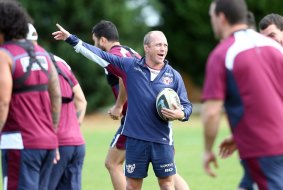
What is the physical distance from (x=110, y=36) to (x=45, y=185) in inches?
154

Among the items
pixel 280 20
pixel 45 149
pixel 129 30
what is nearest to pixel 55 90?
pixel 45 149

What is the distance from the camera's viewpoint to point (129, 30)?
132 feet

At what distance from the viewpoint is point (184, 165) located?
1675 centimetres

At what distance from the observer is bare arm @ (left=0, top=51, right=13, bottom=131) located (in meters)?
6.72

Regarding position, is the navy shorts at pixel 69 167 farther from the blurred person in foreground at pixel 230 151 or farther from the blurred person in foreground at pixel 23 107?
the blurred person in foreground at pixel 230 151

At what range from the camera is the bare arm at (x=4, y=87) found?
6.72 meters

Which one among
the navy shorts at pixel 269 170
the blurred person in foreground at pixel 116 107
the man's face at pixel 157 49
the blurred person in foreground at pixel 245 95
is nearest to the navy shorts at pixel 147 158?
the blurred person in foreground at pixel 116 107

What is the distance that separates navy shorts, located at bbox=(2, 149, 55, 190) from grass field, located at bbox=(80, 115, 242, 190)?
5.76 metres

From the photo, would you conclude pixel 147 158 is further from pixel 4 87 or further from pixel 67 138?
pixel 4 87

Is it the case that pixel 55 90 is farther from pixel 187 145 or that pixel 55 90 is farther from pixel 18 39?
pixel 187 145

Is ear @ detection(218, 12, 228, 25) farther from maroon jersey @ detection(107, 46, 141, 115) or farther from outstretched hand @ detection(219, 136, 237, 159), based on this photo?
maroon jersey @ detection(107, 46, 141, 115)

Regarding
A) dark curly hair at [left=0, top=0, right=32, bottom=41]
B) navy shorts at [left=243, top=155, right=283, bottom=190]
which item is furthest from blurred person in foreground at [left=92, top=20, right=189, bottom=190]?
navy shorts at [left=243, top=155, right=283, bottom=190]

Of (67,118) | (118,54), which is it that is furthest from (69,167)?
(118,54)

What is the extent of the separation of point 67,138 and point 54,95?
0.73m
